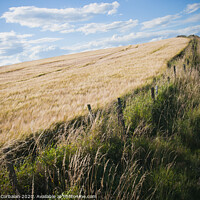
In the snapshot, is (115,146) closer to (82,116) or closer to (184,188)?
(184,188)

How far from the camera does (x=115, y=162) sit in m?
2.63

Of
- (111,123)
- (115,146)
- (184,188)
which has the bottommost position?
(184,188)

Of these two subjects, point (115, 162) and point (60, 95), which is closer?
point (115, 162)

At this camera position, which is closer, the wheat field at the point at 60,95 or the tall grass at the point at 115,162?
the tall grass at the point at 115,162

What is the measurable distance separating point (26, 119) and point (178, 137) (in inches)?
155

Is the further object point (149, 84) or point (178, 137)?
point (149, 84)

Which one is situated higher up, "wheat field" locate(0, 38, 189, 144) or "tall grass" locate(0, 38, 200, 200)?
"wheat field" locate(0, 38, 189, 144)

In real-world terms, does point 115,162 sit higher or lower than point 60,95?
lower

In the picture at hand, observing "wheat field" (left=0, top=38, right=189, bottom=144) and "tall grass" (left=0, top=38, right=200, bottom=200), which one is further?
"wheat field" (left=0, top=38, right=189, bottom=144)

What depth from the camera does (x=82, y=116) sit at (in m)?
4.11

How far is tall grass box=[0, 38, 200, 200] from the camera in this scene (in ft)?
6.26

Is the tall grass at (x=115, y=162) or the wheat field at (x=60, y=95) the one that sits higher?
the wheat field at (x=60, y=95)

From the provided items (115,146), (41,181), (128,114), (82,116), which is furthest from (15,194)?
(128,114)

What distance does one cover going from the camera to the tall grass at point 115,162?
1.91 m
